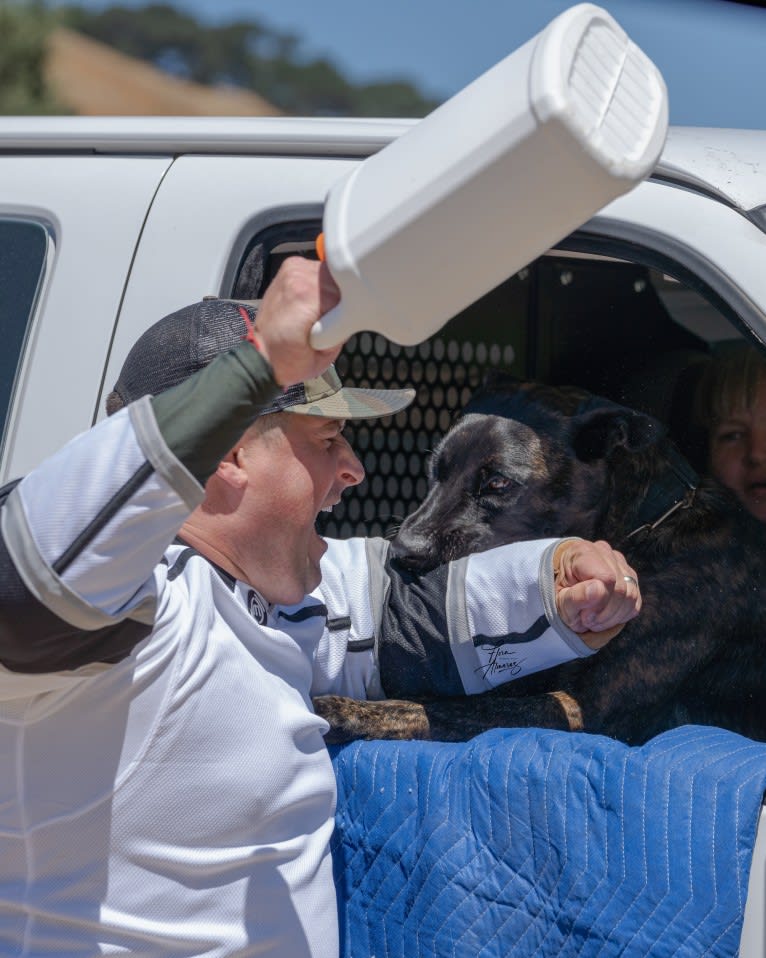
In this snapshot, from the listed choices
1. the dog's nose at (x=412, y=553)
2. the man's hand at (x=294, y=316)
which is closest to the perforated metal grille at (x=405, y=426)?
the dog's nose at (x=412, y=553)

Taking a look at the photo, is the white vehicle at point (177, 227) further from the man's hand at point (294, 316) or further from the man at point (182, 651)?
the man's hand at point (294, 316)

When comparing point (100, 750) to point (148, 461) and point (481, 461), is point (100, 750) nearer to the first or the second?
point (148, 461)

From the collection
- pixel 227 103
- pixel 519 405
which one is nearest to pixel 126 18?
pixel 227 103

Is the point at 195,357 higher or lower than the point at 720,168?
lower

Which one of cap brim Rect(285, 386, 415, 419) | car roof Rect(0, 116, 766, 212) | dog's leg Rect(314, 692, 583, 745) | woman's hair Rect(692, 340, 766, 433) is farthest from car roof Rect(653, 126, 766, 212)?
dog's leg Rect(314, 692, 583, 745)

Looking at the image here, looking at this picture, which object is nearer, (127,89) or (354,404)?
(354,404)

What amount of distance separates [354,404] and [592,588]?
1.79 feet

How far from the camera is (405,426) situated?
135 inches

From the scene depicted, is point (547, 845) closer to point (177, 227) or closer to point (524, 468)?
point (177, 227)

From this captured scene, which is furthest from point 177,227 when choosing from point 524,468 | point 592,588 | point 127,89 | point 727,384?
point 127,89

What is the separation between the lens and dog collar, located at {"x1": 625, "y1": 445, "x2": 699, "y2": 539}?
301 centimetres

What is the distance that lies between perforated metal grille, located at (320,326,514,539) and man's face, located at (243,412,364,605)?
3.49 ft

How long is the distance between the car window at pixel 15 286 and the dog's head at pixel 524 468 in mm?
1118

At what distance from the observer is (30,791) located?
1.77 m
